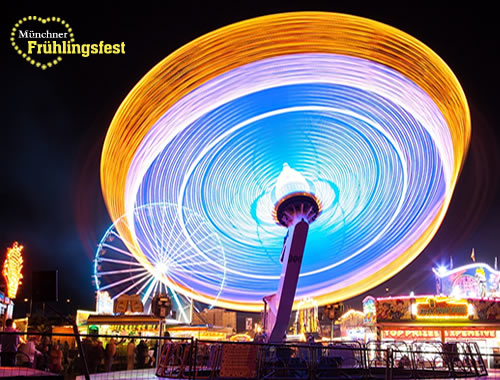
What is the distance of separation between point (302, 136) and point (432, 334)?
21156 mm

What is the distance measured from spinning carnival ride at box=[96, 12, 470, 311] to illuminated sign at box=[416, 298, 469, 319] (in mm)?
12909

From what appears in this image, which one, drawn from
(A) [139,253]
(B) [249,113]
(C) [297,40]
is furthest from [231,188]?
(A) [139,253]

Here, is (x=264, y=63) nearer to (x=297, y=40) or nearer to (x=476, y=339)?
(x=297, y=40)

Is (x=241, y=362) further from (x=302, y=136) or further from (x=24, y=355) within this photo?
(x=302, y=136)

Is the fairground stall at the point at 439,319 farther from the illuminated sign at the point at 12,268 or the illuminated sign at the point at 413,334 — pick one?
the illuminated sign at the point at 12,268

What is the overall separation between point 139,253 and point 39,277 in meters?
19.0

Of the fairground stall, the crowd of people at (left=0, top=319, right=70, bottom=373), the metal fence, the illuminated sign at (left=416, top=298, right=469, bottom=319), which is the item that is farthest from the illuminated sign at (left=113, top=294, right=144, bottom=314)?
the illuminated sign at (left=416, top=298, right=469, bottom=319)

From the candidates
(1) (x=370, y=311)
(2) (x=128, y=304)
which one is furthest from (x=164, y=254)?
(1) (x=370, y=311)

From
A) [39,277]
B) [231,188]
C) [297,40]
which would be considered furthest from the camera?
[231,188]

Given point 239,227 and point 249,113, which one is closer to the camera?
point 249,113

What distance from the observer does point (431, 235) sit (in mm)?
19594

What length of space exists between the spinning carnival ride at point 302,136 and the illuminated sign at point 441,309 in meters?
12.9

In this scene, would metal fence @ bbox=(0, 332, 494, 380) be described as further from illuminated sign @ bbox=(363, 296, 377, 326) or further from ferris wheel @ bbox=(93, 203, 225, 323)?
illuminated sign @ bbox=(363, 296, 377, 326)

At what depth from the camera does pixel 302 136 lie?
17.8 meters
